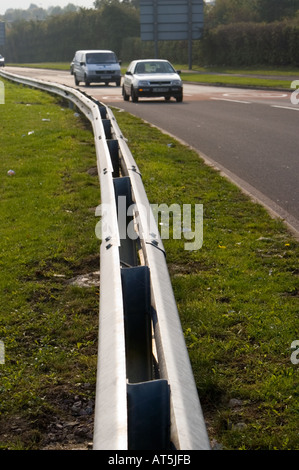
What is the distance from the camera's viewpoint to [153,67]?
92.1 ft

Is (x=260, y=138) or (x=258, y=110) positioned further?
(x=258, y=110)

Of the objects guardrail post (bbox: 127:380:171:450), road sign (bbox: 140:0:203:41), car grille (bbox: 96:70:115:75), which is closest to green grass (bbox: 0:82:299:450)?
guardrail post (bbox: 127:380:171:450)

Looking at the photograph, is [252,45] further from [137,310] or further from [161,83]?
[137,310]

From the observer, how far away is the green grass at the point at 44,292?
3865 mm

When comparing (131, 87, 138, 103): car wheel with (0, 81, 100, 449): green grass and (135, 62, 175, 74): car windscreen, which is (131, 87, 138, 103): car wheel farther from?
(0, 81, 100, 449): green grass

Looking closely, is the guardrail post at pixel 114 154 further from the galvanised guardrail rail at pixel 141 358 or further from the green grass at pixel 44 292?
the galvanised guardrail rail at pixel 141 358

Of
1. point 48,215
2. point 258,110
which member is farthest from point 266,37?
point 48,215

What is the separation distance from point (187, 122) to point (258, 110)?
136 inches

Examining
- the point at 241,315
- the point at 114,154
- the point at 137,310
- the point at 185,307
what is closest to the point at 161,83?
the point at 114,154

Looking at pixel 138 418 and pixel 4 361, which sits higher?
pixel 138 418

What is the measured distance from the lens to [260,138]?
48.7 feet

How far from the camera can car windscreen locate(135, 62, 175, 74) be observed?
27.7m

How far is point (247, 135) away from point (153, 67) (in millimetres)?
13394

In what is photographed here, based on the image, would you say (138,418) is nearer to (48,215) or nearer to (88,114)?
(48,215)
